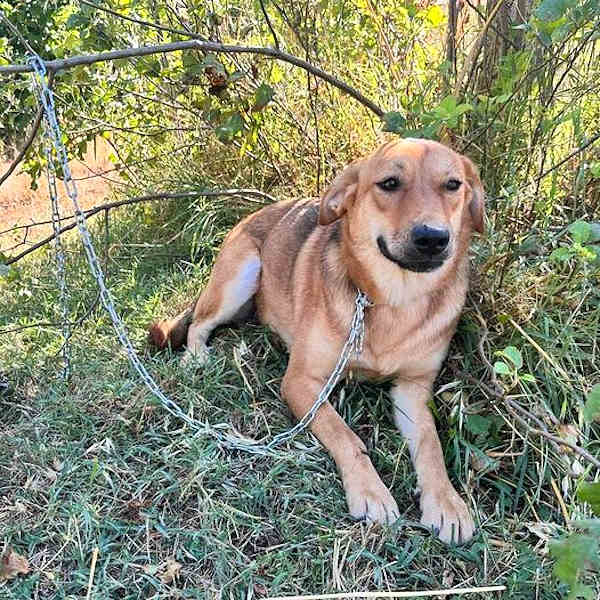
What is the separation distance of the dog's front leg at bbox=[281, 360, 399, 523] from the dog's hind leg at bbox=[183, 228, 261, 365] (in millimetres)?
734

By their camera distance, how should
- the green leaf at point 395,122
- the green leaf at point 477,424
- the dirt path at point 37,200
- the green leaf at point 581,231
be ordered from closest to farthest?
the green leaf at point 581,231 < the green leaf at point 477,424 < the green leaf at point 395,122 < the dirt path at point 37,200

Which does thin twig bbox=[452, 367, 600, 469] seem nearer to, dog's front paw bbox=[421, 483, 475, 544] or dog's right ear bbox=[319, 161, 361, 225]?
dog's front paw bbox=[421, 483, 475, 544]

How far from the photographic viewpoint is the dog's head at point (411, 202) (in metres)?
2.35

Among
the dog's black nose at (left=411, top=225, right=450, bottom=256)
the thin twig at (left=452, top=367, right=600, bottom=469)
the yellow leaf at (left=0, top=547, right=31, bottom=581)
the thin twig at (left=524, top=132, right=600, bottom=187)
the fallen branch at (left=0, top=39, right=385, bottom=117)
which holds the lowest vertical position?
the yellow leaf at (left=0, top=547, right=31, bottom=581)

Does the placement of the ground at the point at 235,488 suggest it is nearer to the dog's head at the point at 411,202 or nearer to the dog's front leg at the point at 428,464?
the dog's front leg at the point at 428,464

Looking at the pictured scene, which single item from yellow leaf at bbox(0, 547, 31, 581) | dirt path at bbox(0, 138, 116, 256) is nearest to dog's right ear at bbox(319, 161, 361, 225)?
yellow leaf at bbox(0, 547, 31, 581)

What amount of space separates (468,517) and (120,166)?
367 centimetres

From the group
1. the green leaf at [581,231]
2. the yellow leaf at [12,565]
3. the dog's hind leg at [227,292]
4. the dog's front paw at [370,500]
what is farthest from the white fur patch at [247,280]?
the green leaf at [581,231]

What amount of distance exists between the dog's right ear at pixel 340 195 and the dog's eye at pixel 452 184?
380mm

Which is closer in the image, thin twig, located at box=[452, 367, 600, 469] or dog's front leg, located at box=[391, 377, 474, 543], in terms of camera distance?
thin twig, located at box=[452, 367, 600, 469]

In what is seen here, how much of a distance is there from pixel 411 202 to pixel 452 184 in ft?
0.72

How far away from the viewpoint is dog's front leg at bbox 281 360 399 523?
226 centimetres

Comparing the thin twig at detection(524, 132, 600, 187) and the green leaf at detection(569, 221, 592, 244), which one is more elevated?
the thin twig at detection(524, 132, 600, 187)

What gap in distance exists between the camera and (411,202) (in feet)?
7.93
